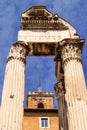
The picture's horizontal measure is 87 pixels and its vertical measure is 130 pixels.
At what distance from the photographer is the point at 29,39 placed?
49.9 ft

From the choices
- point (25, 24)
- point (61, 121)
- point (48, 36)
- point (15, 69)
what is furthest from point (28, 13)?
point (61, 121)

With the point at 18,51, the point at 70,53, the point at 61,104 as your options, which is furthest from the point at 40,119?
the point at 70,53

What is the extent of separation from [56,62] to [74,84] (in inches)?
121

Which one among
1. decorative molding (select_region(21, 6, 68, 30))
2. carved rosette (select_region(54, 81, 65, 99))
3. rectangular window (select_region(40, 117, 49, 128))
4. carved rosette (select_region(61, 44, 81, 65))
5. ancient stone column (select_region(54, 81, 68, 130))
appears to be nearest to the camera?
carved rosette (select_region(61, 44, 81, 65))

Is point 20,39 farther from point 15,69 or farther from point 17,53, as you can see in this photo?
point 15,69

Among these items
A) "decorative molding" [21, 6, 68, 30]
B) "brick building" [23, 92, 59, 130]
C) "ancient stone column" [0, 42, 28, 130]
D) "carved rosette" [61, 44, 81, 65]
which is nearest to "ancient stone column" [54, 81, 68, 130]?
"carved rosette" [61, 44, 81, 65]

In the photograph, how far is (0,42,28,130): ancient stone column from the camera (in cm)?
1155

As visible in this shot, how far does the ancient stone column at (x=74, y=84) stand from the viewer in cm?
1152

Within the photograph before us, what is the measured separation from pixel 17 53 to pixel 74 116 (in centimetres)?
410

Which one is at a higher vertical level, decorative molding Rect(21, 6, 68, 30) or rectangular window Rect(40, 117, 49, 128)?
decorative molding Rect(21, 6, 68, 30)

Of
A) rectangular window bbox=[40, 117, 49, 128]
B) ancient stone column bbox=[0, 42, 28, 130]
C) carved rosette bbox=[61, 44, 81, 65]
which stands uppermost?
rectangular window bbox=[40, 117, 49, 128]

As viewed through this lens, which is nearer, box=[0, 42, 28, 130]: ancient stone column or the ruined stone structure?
box=[0, 42, 28, 130]: ancient stone column

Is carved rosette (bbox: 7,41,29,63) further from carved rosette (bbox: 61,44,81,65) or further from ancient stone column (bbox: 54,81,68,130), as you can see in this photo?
ancient stone column (bbox: 54,81,68,130)

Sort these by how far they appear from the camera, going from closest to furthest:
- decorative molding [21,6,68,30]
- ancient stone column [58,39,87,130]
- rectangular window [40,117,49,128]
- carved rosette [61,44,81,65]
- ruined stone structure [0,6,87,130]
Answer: ancient stone column [58,39,87,130] → ruined stone structure [0,6,87,130] → carved rosette [61,44,81,65] → decorative molding [21,6,68,30] → rectangular window [40,117,49,128]
